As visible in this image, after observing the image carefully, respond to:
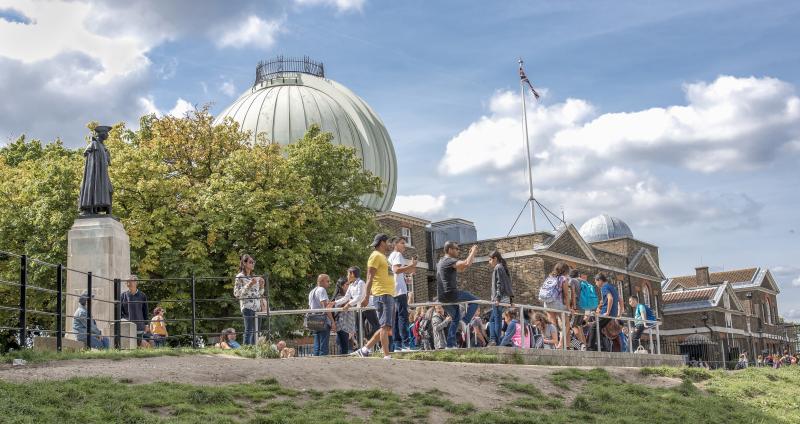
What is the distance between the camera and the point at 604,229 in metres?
62.6

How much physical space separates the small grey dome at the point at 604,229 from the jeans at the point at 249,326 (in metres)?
47.1

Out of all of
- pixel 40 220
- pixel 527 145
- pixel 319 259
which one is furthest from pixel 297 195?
pixel 527 145

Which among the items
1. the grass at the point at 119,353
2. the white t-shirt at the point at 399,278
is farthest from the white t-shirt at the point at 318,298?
the white t-shirt at the point at 399,278

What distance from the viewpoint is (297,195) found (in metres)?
31.0

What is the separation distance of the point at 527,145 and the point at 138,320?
104 ft

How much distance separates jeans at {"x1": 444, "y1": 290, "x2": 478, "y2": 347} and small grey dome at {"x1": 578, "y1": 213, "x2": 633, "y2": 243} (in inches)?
1811

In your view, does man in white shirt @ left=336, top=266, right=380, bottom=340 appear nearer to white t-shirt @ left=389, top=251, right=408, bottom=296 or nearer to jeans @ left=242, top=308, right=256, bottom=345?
white t-shirt @ left=389, top=251, right=408, bottom=296

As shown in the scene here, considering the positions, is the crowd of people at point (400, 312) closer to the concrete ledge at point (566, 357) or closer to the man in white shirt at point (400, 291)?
the man in white shirt at point (400, 291)

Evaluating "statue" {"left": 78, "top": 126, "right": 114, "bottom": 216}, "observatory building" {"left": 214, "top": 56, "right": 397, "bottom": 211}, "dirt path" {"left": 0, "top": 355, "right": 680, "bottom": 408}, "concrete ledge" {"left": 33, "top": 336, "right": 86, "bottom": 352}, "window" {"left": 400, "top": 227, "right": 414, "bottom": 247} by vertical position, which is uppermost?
"observatory building" {"left": 214, "top": 56, "right": 397, "bottom": 211}

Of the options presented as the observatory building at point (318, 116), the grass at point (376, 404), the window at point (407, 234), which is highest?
the observatory building at point (318, 116)

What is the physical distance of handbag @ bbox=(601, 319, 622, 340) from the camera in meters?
21.0

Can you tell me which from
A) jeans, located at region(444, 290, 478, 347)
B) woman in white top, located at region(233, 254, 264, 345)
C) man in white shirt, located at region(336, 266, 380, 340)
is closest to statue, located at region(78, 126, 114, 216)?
woman in white top, located at region(233, 254, 264, 345)

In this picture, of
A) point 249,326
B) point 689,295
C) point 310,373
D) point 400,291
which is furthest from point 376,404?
point 689,295

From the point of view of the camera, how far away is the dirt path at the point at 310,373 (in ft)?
40.0
